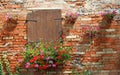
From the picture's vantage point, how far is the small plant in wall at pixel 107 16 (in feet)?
27.3

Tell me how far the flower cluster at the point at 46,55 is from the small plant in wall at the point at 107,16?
3.96 feet

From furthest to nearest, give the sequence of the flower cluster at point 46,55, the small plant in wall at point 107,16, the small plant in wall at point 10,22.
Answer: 1. the small plant in wall at point 10,22
2. the small plant in wall at point 107,16
3. the flower cluster at point 46,55

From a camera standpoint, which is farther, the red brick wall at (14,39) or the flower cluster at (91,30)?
the red brick wall at (14,39)

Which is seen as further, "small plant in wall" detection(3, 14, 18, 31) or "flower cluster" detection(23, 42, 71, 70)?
"small plant in wall" detection(3, 14, 18, 31)

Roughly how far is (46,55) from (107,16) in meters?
1.90

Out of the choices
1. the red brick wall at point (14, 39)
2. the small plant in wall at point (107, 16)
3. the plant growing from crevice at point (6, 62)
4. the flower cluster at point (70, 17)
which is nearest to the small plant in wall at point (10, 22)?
the red brick wall at point (14, 39)

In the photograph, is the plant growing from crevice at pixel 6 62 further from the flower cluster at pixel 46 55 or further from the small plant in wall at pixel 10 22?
the small plant in wall at pixel 10 22

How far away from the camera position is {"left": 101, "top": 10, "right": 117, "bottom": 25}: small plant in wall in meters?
8.33

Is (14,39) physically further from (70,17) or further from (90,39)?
(90,39)

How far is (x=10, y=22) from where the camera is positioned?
851 centimetres

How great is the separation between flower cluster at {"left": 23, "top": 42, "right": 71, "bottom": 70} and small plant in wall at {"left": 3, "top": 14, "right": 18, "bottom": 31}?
→ 0.73 m

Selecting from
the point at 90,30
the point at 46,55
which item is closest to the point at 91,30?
the point at 90,30

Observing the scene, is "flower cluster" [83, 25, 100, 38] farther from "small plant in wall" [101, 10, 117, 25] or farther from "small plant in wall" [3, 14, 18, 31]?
"small plant in wall" [3, 14, 18, 31]

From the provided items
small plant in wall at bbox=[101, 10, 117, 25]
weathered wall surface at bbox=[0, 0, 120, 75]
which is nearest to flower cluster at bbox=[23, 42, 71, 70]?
weathered wall surface at bbox=[0, 0, 120, 75]
